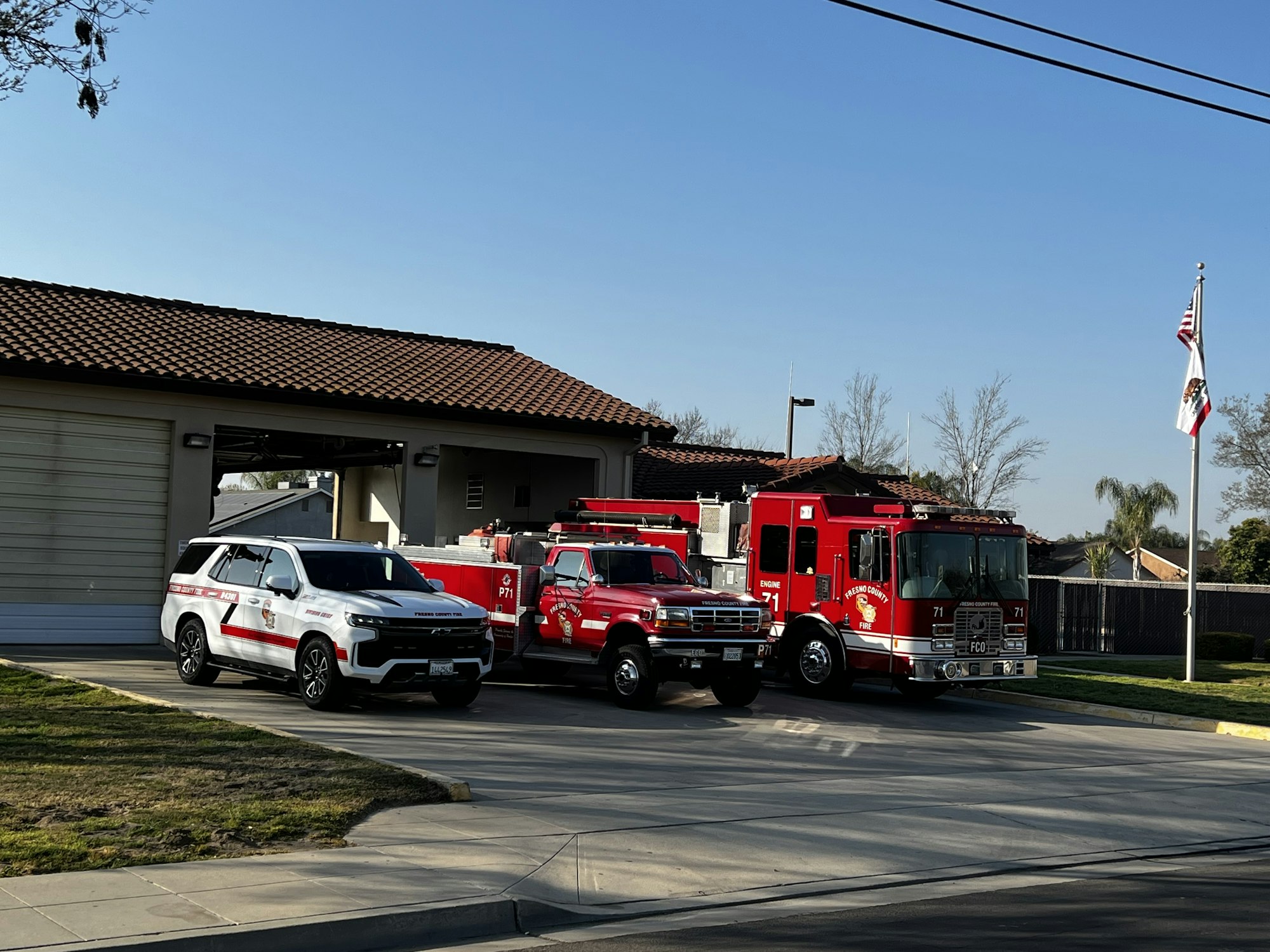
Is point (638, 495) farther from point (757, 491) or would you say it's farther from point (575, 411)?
point (757, 491)

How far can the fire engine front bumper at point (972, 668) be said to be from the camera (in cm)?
1814

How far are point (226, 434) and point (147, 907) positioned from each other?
23070mm

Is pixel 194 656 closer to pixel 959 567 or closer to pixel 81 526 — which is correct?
pixel 81 526

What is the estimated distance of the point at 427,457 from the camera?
81.7ft

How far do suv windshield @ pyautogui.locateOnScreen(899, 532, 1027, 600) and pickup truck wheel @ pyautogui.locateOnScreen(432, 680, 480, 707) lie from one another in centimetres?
606

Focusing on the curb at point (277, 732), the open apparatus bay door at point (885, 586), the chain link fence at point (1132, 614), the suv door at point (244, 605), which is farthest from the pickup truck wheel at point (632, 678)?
the chain link fence at point (1132, 614)

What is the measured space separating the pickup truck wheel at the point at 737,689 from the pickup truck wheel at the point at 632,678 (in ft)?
3.60

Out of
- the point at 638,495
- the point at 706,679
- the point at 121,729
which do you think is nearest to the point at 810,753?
the point at 706,679

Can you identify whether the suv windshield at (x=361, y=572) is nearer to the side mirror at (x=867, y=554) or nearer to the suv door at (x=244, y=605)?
the suv door at (x=244, y=605)

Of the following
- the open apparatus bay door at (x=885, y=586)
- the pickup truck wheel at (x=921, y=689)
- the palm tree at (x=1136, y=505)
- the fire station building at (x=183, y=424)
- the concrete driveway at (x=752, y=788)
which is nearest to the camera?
the concrete driveway at (x=752, y=788)

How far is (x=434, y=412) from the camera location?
24875mm

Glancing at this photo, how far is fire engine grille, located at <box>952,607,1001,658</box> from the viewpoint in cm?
1844

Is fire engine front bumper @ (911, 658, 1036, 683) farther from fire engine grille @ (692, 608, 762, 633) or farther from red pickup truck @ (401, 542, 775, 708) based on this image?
fire engine grille @ (692, 608, 762, 633)

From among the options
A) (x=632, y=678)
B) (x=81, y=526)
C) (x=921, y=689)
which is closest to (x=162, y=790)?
(x=632, y=678)
